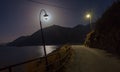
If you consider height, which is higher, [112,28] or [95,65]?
[112,28]

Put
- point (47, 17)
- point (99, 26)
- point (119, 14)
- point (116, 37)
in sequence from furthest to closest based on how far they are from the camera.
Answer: point (99, 26) < point (119, 14) < point (116, 37) < point (47, 17)

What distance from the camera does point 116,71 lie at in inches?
418

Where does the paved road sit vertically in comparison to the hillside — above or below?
below

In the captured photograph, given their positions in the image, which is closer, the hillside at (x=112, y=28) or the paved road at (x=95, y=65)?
the paved road at (x=95, y=65)

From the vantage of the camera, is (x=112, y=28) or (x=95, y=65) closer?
(x=95, y=65)

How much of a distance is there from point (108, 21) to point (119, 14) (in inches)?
118

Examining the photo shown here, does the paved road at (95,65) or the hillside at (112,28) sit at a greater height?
the hillside at (112,28)

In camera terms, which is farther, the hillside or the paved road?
the hillside

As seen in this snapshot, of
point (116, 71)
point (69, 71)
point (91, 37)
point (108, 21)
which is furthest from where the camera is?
point (91, 37)

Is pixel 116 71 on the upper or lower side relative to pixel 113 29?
lower

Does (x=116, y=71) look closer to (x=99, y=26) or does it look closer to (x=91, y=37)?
(x=99, y=26)

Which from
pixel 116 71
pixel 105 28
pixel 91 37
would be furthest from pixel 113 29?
pixel 91 37

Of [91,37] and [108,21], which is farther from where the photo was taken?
[91,37]

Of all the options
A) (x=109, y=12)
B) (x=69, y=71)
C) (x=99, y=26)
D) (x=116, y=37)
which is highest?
(x=109, y=12)
